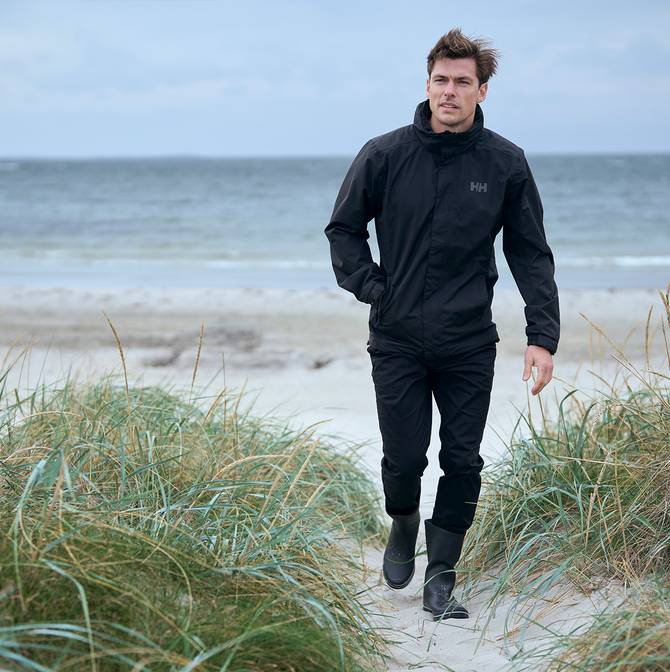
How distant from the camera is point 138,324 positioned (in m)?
11.7

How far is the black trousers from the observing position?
365cm

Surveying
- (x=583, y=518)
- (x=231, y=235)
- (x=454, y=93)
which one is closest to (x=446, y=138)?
(x=454, y=93)

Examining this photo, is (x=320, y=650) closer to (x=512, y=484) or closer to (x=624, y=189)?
(x=512, y=484)

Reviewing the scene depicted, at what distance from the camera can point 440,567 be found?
3777mm

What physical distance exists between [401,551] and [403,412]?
0.69 metres

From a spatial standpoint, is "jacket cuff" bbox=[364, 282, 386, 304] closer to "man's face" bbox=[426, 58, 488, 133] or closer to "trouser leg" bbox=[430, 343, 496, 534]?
"trouser leg" bbox=[430, 343, 496, 534]

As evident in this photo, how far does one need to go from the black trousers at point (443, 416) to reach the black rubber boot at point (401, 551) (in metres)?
0.17

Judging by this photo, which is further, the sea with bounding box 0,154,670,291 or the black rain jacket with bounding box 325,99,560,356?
the sea with bounding box 0,154,670,291

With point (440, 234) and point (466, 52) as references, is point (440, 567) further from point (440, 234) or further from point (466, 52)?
point (466, 52)

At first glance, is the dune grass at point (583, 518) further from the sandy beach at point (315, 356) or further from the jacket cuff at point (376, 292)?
the jacket cuff at point (376, 292)

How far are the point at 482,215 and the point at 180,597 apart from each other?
71.0 inches

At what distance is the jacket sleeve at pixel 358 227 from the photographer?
11.9ft

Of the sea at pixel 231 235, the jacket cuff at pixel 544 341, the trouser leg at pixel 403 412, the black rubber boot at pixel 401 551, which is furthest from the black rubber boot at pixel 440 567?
the sea at pixel 231 235

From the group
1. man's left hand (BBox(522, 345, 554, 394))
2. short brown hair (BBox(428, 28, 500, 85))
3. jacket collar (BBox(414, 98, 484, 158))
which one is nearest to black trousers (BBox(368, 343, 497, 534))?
man's left hand (BBox(522, 345, 554, 394))
